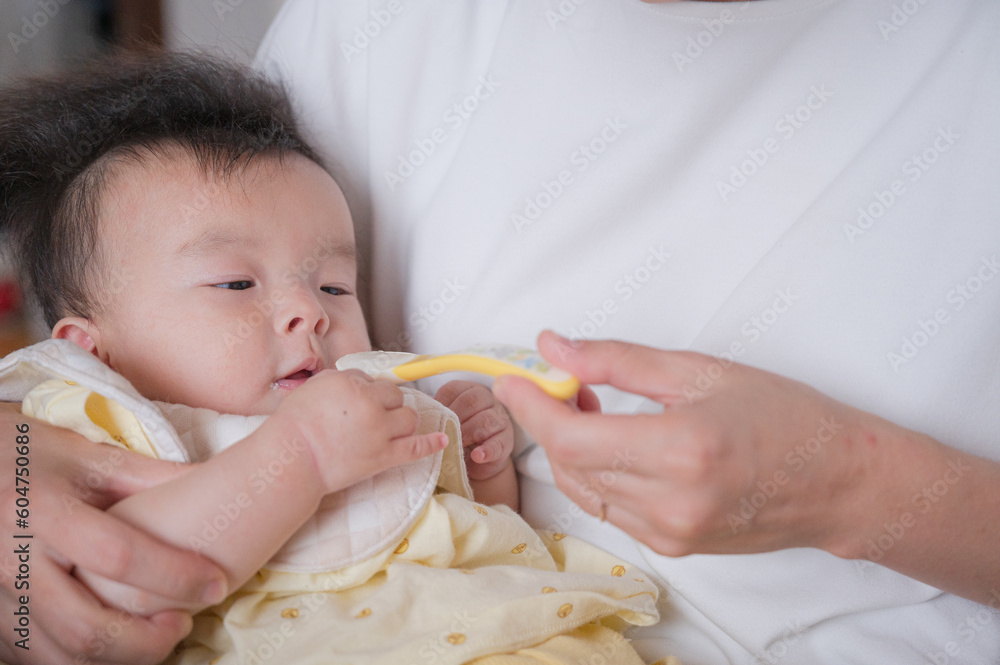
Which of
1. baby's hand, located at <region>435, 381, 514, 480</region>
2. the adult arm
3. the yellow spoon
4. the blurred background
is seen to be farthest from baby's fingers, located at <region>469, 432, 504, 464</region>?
the blurred background

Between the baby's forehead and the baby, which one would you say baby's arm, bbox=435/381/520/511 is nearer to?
the baby

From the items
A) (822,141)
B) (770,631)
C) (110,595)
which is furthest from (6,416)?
(822,141)

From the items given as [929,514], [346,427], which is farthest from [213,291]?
[929,514]

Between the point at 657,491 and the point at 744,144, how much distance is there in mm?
582

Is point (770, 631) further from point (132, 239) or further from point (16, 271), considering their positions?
point (16, 271)

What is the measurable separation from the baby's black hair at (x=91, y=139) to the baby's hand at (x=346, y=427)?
46 centimetres

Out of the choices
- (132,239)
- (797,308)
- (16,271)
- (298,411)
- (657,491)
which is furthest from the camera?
(16,271)

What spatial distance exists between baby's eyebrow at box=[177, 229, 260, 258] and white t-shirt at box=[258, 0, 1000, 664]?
294mm

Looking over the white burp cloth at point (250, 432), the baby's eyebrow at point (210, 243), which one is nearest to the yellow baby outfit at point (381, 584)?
the white burp cloth at point (250, 432)

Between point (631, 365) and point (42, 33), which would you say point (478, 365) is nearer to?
point (631, 365)

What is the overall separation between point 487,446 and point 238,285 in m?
0.43

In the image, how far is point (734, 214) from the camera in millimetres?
1014

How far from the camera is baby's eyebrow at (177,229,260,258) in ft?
3.40

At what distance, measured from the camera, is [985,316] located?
2.90 feet
